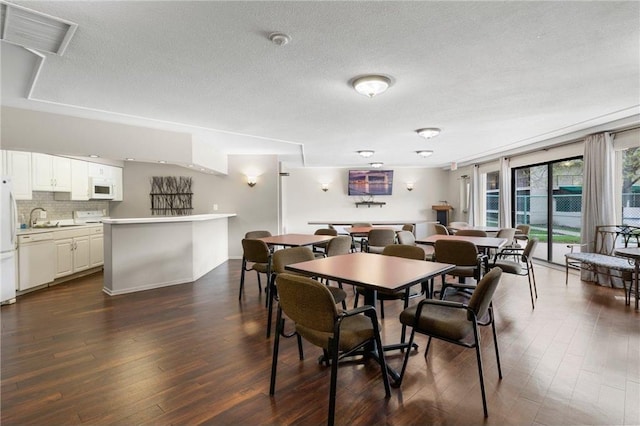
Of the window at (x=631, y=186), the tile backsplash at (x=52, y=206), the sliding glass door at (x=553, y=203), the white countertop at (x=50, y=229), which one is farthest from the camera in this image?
the sliding glass door at (x=553, y=203)

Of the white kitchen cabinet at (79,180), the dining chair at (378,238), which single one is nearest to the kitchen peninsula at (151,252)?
the white kitchen cabinet at (79,180)

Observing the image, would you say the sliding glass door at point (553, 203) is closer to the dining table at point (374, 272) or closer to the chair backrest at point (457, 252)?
the chair backrest at point (457, 252)

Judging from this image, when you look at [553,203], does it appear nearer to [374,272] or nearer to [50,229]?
[374,272]

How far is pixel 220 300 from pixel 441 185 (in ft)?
25.2

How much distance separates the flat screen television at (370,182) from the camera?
29.4 ft

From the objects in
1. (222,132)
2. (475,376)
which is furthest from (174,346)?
(222,132)

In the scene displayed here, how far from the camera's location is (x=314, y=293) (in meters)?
1.62

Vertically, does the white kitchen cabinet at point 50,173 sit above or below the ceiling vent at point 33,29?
below

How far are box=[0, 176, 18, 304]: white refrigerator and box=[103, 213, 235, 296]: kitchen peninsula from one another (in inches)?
39.0

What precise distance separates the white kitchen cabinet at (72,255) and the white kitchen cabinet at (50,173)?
3.05 ft

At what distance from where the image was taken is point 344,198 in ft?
29.9

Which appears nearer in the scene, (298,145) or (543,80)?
(543,80)

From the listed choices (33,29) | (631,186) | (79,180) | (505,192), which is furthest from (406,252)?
(79,180)

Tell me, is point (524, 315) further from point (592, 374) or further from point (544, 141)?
point (544, 141)
